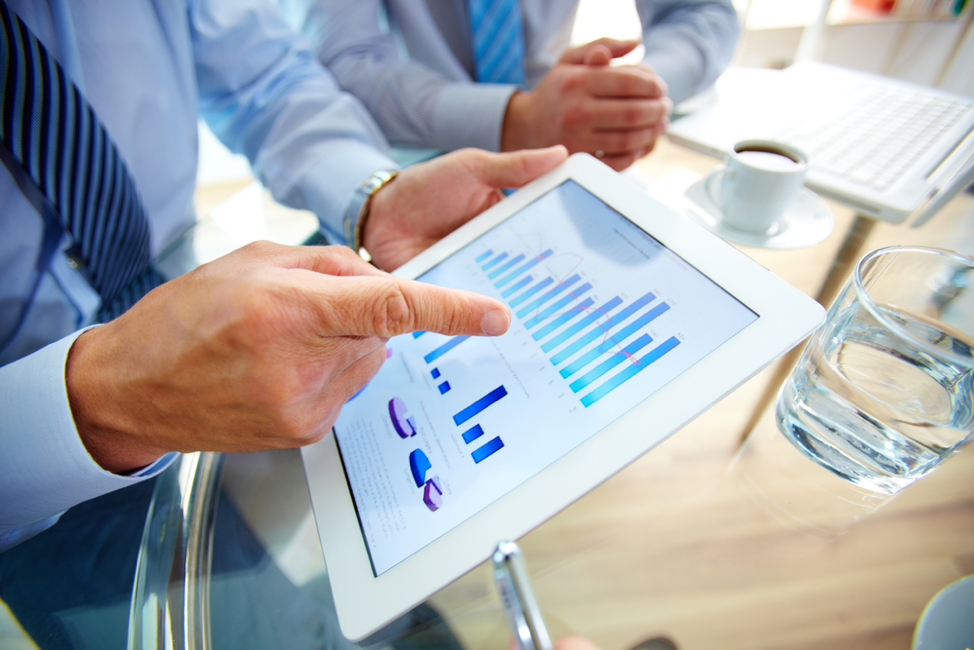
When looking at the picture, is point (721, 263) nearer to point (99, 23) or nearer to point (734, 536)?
point (734, 536)

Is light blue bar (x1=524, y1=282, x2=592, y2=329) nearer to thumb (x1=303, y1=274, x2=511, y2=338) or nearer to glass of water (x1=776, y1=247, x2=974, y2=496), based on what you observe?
thumb (x1=303, y1=274, x2=511, y2=338)

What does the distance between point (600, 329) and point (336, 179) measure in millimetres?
489

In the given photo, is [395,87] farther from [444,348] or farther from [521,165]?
[444,348]

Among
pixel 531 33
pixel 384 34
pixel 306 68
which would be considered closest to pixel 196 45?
pixel 306 68

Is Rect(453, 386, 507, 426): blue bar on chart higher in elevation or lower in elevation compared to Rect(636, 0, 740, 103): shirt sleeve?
lower

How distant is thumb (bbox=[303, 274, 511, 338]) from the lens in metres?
0.31

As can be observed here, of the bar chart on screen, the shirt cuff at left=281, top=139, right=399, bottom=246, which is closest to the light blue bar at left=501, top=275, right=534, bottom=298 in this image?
the bar chart on screen

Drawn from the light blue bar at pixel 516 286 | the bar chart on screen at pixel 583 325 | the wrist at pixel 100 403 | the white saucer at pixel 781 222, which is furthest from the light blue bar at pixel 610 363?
the wrist at pixel 100 403

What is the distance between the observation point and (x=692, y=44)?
2.76ft

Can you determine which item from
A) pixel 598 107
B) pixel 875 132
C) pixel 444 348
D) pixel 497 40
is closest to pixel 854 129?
pixel 875 132

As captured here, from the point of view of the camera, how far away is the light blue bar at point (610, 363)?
34 cm

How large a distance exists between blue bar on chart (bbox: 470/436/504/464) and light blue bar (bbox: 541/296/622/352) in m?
0.09

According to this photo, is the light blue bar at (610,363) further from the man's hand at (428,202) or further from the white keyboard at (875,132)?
the white keyboard at (875,132)

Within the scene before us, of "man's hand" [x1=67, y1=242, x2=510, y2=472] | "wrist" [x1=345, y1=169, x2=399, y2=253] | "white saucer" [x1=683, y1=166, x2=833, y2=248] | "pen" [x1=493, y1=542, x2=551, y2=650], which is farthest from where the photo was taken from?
"wrist" [x1=345, y1=169, x2=399, y2=253]
